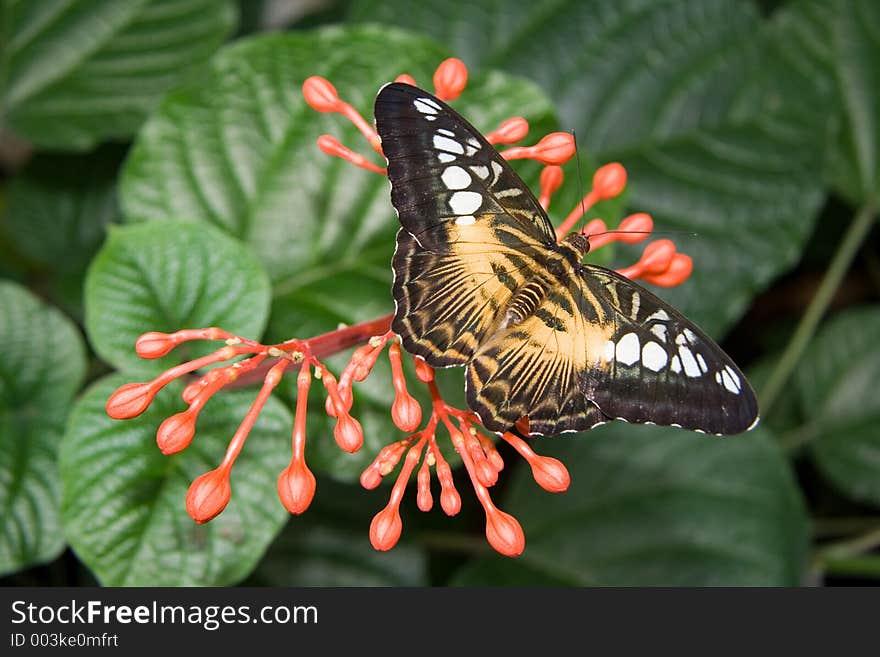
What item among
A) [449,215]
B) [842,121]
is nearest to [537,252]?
[449,215]

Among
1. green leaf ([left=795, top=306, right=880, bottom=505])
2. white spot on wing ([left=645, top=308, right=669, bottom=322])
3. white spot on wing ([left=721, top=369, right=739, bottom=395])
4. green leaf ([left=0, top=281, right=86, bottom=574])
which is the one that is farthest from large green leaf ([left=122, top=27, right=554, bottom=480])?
green leaf ([left=795, top=306, right=880, bottom=505])

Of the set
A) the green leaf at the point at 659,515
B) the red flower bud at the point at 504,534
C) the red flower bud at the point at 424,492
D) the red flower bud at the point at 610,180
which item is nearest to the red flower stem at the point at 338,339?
the red flower bud at the point at 424,492

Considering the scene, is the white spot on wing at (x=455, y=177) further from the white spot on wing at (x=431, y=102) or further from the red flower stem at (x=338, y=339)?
the red flower stem at (x=338, y=339)

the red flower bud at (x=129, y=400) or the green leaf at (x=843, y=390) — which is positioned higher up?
the red flower bud at (x=129, y=400)

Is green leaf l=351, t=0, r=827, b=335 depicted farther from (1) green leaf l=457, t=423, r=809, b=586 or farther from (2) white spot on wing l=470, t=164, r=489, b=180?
(2) white spot on wing l=470, t=164, r=489, b=180

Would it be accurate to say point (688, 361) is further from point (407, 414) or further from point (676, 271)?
point (407, 414)

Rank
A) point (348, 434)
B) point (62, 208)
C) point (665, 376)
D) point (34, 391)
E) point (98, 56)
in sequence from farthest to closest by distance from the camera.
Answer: point (62, 208) < point (98, 56) < point (34, 391) < point (665, 376) < point (348, 434)

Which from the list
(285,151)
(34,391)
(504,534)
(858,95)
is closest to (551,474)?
(504,534)

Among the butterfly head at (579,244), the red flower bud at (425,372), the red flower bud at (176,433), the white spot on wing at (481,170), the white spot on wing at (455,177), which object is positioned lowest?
the red flower bud at (176,433)
